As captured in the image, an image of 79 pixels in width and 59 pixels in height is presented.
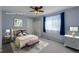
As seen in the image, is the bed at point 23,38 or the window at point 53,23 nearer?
the bed at point 23,38

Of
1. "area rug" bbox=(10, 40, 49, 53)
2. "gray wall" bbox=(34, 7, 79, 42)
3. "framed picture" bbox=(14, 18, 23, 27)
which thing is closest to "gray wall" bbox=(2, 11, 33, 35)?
"framed picture" bbox=(14, 18, 23, 27)

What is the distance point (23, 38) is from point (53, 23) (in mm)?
852

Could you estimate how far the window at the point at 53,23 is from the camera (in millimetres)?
2039

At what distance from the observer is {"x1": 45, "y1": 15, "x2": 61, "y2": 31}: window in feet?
6.69

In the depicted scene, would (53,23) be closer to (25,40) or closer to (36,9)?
(36,9)

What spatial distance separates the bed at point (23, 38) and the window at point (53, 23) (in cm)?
45

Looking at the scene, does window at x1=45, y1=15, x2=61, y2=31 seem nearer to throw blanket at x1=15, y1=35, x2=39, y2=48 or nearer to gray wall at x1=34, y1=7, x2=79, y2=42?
gray wall at x1=34, y1=7, x2=79, y2=42

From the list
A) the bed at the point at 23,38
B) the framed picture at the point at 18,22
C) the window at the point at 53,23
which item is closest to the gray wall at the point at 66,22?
the window at the point at 53,23

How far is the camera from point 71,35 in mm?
2076

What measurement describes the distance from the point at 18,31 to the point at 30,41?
0.39 m

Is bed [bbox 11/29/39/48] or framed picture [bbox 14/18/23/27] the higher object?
framed picture [bbox 14/18/23/27]

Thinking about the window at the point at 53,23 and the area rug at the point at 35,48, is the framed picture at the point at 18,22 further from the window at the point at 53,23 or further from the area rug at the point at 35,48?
the window at the point at 53,23

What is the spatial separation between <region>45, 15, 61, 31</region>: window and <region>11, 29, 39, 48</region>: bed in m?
0.45
